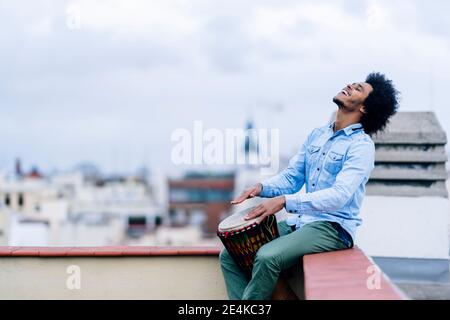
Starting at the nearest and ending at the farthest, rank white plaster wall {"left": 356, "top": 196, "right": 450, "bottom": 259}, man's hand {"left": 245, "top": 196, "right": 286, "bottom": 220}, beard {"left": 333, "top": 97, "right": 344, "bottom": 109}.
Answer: man's hand {"left": 245, "top": 196, "right": 286, "bottom": 220} → beard {"left": 333, "top": 97, "right": 344, "bottom": 109} → white plaster wall {"left": 356, "top": 196, "right": 450, "bottom": 259}

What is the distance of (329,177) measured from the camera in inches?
130

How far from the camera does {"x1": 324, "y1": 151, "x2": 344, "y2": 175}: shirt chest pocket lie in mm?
3270

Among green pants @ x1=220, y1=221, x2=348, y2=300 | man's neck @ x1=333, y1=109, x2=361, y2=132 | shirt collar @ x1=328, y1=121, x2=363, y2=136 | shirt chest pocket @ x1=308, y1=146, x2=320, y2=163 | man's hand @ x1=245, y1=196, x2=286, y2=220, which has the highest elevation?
man's neck @ x1=333, y1=109, x2=361, y2=132

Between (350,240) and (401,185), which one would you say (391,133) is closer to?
(401,185)

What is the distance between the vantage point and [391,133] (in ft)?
15.2

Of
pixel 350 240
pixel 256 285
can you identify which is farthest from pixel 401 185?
pixel 256 285

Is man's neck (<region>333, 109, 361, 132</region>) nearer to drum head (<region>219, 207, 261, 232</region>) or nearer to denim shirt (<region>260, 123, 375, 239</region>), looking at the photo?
denim shirt (<region>260, 123, 375, 239</region>)

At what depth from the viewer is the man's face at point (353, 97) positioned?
11.1 ft

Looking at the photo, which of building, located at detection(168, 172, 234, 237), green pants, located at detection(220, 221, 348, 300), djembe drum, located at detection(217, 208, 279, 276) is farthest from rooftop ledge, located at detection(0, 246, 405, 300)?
building, located at detection(168, 172, 234, 237)

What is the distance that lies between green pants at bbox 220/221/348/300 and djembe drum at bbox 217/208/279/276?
8 centimetres

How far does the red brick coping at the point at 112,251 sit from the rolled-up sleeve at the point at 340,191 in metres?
0.90
